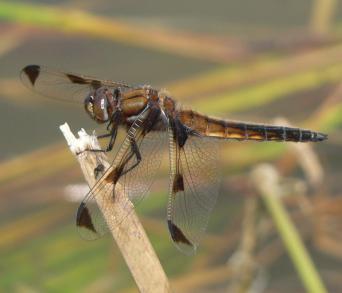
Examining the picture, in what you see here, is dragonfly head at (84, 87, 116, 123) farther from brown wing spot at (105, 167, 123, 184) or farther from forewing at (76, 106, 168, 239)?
brown wing spot at (105, 167, 123, 184)

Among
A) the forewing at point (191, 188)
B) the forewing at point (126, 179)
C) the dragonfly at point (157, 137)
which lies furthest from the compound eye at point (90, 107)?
the forewing at point (191, 188)

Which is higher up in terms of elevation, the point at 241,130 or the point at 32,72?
the point at 32,72

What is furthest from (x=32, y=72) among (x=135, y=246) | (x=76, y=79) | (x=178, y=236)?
(x=135, y=246)

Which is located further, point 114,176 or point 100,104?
point 100,104

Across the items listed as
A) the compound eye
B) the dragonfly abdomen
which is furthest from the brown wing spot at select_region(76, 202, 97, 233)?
the dragonfly abdomen

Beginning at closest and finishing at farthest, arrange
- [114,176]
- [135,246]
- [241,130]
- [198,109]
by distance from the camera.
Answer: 1. [135,246]
2. [114,176]
3. [241,130]
4. [198,109]

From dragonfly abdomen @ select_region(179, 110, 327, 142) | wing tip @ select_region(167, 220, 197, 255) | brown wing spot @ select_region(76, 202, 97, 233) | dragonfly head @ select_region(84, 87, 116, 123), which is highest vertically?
dragonfly head @ select_region(84, 87, 116, 123)

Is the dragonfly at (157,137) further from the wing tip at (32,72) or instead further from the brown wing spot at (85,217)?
the brown wing spot at (85,217)

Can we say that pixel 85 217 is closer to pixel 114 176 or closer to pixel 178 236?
pixel 114 176
